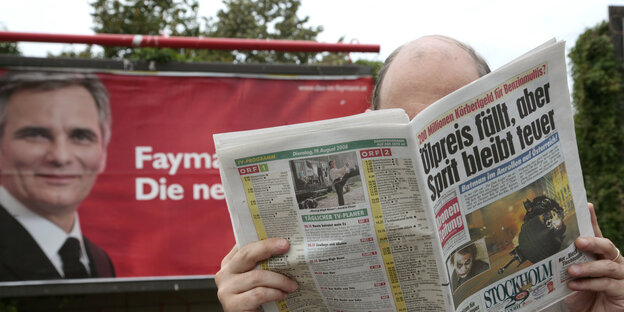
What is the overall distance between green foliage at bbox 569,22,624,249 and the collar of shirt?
156 inches

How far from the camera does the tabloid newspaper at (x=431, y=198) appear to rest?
1073 mm

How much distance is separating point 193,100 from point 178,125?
0.20 metres

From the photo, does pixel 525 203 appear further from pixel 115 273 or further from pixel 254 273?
pixel 115 273

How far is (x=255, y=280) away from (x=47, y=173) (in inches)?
97.1

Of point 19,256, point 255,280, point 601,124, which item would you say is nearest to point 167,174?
point 19,256

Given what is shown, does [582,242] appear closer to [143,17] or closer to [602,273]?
[602,273]

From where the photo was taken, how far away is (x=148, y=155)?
10.8 ft

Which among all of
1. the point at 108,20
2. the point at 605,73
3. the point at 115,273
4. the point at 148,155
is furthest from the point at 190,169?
the point at 108,20

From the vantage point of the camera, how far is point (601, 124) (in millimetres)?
4223

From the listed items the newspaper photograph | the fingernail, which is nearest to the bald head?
the newspaper photograph

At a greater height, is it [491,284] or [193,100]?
[193,100]

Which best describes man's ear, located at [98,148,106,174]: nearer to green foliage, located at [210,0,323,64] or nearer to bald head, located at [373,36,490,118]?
Answer: bald head, located at [373,36,490,118]

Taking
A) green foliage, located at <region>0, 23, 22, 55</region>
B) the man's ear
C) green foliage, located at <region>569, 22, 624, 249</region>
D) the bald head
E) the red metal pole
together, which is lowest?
green foliage, located at <region>569, 22, 624, 249</region>

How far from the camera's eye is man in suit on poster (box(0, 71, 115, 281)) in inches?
121
